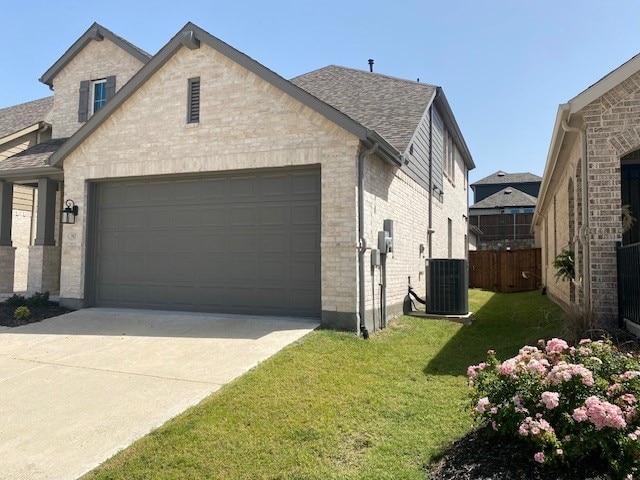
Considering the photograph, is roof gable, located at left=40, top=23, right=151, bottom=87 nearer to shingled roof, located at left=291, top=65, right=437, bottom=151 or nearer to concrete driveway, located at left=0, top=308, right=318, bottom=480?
shingled roof, located at left=291, top=65, right=437, bottom=151

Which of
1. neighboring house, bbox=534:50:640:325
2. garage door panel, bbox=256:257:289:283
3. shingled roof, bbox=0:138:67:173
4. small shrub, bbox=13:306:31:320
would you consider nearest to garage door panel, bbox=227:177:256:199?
garage door panel, bbox=256:257:289:283

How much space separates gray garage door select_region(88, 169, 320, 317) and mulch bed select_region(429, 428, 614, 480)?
4.95 metres

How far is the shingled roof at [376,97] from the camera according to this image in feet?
37.5

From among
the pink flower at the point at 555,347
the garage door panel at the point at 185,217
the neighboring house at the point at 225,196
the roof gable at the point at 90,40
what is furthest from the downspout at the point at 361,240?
the roof gable at the point at 90,40

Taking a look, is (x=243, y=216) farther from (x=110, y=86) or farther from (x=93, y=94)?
(x=93, y=94)

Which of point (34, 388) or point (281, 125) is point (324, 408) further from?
point (281, 125)

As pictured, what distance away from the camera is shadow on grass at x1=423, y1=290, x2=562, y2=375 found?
271 inches

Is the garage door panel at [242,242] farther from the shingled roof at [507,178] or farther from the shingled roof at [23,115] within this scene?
the shingled roof at [507,178]

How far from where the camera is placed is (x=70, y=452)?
4.09 m

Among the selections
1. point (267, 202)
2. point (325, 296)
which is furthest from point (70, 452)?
point (267, 202)

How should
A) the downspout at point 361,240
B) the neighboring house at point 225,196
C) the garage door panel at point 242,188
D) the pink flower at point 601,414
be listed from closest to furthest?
the pink flower at point 601,414, the downspout at point 361,240, the neighboring house at point 225,196, the garage door panel at point 242,188

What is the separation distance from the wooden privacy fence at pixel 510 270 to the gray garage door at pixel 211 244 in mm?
15650

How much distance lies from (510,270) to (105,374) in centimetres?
1953

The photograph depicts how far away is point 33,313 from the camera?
987cm
